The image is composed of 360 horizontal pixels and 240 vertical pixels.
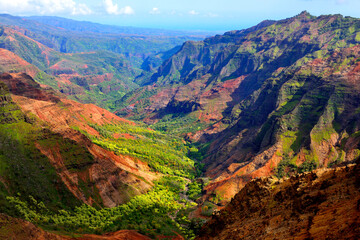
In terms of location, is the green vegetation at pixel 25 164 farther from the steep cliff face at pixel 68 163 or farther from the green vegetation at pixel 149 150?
the green vegetation at pixel 149 150

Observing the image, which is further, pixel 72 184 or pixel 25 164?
pixel 72 184

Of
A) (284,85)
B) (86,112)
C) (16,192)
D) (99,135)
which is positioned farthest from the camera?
(86,112)

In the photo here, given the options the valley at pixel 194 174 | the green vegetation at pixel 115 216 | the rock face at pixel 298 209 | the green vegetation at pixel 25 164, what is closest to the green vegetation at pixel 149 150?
the valley at pixel 194 174

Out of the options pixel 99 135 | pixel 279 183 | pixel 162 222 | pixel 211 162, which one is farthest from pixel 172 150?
pixel 279 183

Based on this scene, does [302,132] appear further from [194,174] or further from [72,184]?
[72,184]

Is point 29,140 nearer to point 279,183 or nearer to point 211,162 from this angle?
point 279,183

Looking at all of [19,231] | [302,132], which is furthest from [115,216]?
[302,132]

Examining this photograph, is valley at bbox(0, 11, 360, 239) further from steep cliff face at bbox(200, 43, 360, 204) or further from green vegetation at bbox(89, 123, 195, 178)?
green vegetation at bbox(89, 123, 195, 178)

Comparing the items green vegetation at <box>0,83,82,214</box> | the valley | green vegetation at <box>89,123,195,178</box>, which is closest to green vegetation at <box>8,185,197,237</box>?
the valley
